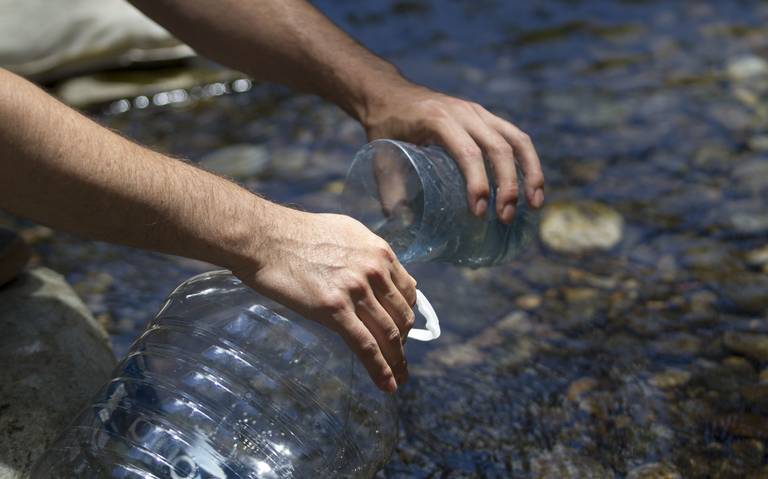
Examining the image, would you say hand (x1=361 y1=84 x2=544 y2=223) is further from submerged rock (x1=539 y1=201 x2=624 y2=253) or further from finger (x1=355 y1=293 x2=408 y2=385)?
submerged rock (x1=539 y1=201 x2=624 y2=253)

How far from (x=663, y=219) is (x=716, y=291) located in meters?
0.49

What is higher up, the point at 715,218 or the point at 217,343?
the point at 217,343

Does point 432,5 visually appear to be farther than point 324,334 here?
Yes

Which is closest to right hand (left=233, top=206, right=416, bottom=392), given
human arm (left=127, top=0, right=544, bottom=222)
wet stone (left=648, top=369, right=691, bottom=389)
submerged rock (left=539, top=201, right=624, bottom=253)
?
human arm (left=127, top=0, right=544, bottom=222)

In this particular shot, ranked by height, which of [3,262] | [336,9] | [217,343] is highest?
[217,343]

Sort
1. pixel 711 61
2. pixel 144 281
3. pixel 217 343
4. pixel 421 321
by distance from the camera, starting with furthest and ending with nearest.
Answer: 1. pixel 711 61
2. pixel 144 281
3. pixel 421 321
4. pixel 217 343

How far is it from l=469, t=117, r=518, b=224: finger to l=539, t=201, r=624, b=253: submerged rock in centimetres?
128

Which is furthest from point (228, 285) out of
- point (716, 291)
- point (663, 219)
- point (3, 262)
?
point (663, 219)

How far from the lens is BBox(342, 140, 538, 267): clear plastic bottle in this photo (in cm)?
214

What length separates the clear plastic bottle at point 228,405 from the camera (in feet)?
6.13

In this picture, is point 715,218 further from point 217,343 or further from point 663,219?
point 217,343

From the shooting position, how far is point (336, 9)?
523 centimetres

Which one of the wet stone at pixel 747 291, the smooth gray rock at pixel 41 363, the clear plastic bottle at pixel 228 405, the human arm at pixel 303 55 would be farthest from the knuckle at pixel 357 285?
the wet stone at pixel 747 291

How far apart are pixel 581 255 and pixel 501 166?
4.21 feet
